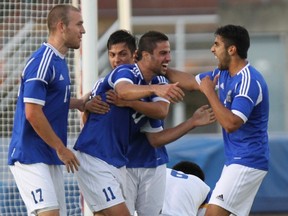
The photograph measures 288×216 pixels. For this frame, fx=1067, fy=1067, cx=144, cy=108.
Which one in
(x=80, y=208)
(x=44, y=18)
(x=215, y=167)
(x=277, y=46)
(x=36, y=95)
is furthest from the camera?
(x=277, y=46)

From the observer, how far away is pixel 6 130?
37.6 feet

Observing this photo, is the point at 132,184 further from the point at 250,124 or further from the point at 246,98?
the point at 246,98

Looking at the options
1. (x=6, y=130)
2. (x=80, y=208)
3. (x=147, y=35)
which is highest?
(x=147, y=35)

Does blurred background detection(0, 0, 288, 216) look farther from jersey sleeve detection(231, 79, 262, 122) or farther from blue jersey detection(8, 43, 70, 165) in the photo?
jersey sleeve detection(231, 79, 262, 122)

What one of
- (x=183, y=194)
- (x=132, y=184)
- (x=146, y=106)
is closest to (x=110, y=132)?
(x=146, y=106)

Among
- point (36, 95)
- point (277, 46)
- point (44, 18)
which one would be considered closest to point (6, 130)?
point (44, 18)

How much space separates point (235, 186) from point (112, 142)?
104 centimetres

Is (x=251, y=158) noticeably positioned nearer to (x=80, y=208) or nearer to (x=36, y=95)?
(x=36, y=95)

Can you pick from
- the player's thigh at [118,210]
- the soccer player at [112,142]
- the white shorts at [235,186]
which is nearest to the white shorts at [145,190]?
the soccer player at [112,142]

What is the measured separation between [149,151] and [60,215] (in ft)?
3.79

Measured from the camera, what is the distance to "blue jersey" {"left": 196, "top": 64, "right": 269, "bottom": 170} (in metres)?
8.38

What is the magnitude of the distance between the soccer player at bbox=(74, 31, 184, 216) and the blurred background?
1.51 metres

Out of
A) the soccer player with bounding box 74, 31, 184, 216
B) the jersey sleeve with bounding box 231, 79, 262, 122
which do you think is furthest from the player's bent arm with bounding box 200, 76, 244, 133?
the soccer player with bounding box 74, 31, 184, 216

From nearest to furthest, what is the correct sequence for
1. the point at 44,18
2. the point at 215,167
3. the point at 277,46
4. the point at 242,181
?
the point at 242,181 < the point at 44,18 < the point at 215,167 < the point at 277,46
